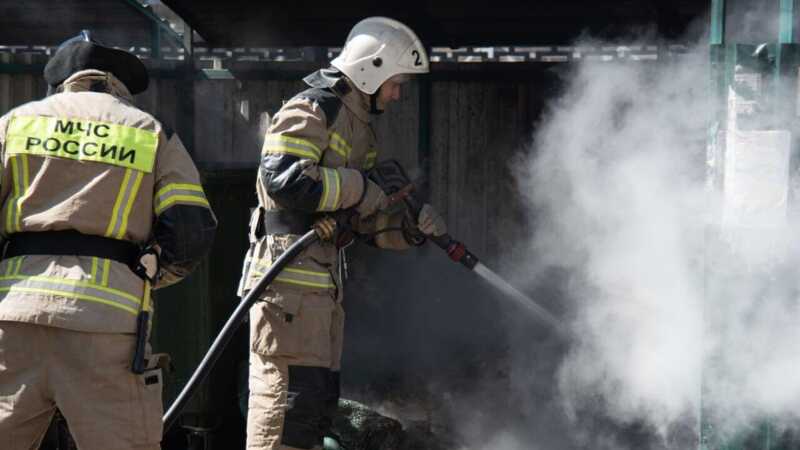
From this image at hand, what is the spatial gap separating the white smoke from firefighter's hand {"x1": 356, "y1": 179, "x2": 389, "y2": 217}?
1358 mm

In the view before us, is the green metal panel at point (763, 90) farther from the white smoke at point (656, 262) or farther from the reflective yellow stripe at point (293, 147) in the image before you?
the reflective yellow stripe at point (293, 147)

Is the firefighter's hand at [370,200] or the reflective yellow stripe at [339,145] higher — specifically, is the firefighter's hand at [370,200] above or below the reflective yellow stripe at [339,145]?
below

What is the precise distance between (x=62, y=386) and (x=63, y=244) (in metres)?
0.43

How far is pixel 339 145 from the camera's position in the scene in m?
4.43

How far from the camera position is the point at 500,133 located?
7.08 meters

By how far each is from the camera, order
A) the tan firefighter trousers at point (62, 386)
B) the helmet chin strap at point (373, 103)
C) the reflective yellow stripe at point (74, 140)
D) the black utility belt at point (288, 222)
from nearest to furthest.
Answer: the tan firefighter trousers at point (62, 386)
the reflective yellow stripe at point (74, 140)
the black utility belt at point (288, 222)
the helmet chin strap at point (373, 103)

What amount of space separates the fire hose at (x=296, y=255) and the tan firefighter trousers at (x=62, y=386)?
813 millimetres

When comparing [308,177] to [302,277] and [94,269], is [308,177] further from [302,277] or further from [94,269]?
[94,269]

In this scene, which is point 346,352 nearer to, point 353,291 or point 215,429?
point 353,291

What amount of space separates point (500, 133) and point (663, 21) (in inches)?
49.5

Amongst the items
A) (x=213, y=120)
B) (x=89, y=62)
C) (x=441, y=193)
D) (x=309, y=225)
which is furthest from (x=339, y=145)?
(x=213, y=120)

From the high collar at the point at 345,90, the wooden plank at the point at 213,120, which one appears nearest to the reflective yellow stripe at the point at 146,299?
the high collar at the point at 345,90

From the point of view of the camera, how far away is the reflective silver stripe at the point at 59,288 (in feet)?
10.4

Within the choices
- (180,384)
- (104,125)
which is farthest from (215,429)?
(104,125)
